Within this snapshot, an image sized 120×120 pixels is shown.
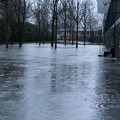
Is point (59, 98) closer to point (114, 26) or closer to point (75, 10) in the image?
point (114, 26)

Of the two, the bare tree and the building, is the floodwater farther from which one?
the bare tree

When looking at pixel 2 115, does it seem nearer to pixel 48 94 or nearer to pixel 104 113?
pixel 104 113

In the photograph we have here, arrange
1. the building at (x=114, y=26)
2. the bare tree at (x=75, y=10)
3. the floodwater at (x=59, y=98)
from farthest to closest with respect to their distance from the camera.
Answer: the bare tree at (x=75, y=10)
the building at (x=114, y=26)
the floodwater at (x=59, y=98)

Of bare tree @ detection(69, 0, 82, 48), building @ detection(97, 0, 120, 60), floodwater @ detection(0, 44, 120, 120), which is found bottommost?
floodwater @ detection(0, 44, 120, 120)

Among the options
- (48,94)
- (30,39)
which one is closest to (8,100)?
(48,94)

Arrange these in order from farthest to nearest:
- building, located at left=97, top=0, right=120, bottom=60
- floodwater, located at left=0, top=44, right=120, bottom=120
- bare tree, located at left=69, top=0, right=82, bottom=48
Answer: bare tree, located at left=69, top=0, right=82, bottom=48
building, located at left=97, top=0, right=120, bottom=60
floodwater, located at left=0, top=44, right=120, bottom=120

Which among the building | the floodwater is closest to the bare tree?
the building

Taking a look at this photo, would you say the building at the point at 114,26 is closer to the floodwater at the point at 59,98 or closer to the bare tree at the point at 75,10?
the bare tree at the point at 75,10

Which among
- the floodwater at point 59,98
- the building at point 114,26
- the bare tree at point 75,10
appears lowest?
the floodwater at point 59,98

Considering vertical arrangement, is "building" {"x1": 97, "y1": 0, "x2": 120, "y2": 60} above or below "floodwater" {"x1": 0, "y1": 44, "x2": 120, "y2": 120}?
above

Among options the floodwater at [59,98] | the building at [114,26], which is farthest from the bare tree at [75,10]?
the floodwater at [59,98]

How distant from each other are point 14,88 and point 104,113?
3965 mm

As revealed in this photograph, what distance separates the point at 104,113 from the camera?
291 inches

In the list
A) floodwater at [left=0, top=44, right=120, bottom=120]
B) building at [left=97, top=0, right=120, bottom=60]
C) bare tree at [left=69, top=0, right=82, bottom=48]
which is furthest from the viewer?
bare tree at [left=69, top=0, right=82, bottom=48]
